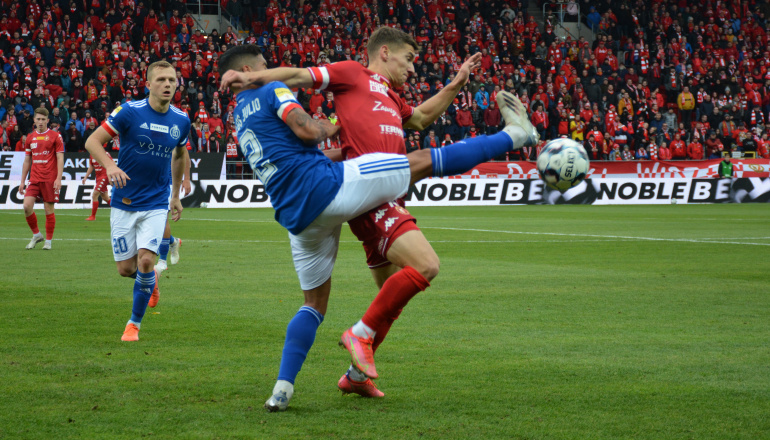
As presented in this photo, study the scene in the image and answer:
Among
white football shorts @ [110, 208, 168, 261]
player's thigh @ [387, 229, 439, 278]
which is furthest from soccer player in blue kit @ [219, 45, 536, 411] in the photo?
white football shorts @ [110, 208, 168, 261]

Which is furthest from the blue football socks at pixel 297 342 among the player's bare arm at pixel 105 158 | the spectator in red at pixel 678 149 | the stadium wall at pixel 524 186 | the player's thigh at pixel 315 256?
the spectator in red at pixel 678 149

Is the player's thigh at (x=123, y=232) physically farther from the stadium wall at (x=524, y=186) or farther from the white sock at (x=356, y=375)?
the stadium wall at (x=524, y=186)

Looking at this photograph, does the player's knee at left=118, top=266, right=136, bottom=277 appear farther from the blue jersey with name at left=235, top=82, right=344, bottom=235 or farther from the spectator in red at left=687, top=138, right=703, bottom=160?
the spectator in red at left=687, top=138, right=703, bottom=160

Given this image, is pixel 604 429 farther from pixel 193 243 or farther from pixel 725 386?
pixel 193 243

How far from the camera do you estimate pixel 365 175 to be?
434 centimetres

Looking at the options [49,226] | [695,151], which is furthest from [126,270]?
[695,151]

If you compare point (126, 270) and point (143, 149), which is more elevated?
point (143, 149)

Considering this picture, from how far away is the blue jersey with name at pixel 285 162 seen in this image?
432cm

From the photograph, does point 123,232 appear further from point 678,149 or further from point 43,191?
point 678,149

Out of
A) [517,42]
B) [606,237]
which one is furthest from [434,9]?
[606,237]

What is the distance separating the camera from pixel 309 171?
14.2 ft

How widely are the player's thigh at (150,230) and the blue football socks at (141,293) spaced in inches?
9.3

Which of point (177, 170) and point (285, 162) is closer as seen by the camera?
point (285, 162)

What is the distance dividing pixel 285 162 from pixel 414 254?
80cm
